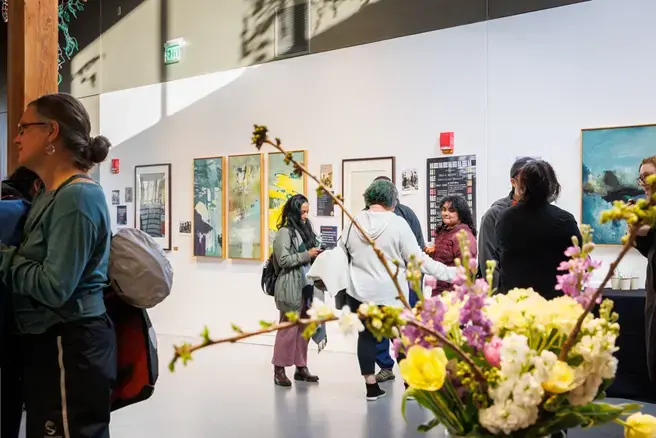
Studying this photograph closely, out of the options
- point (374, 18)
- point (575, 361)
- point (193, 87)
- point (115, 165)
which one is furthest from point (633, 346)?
point (115, 165)

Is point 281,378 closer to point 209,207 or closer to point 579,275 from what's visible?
point 209,207

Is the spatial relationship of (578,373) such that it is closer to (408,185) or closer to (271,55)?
(408,185)

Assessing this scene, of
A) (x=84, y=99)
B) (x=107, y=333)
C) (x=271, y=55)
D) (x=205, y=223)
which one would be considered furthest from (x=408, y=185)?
(x=84, y=99)

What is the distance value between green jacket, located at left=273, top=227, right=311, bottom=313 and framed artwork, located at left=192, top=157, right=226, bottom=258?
2617 millimetres

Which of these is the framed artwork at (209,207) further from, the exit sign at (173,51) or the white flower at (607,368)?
the white flower at (607,368)

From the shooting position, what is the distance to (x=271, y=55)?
7324 millimetres

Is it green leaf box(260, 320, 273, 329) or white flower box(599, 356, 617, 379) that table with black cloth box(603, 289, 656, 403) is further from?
green leaf box(260, 320, 273, 329)

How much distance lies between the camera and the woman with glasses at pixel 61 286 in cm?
187

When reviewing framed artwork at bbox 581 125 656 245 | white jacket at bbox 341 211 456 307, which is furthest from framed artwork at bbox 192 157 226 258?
framed artwork at bbox 581 125 656 245

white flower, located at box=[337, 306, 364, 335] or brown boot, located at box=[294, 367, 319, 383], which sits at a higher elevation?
white flower, located at box=[337, 306, 364, 335]

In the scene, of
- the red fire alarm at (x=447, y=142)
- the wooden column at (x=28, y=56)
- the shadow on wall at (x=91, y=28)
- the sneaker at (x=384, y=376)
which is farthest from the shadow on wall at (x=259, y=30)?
the wooden column at (x=28, y=56)

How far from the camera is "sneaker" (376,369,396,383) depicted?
16.9 ft

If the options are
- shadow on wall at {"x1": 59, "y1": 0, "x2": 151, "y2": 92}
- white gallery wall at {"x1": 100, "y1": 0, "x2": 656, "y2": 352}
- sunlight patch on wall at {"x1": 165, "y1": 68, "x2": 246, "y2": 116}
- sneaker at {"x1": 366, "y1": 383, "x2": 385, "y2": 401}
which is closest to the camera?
sneaker at {"x1": 366, "y1": 383, "x2": 385, "y2": 401}

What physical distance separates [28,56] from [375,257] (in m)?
2.60
